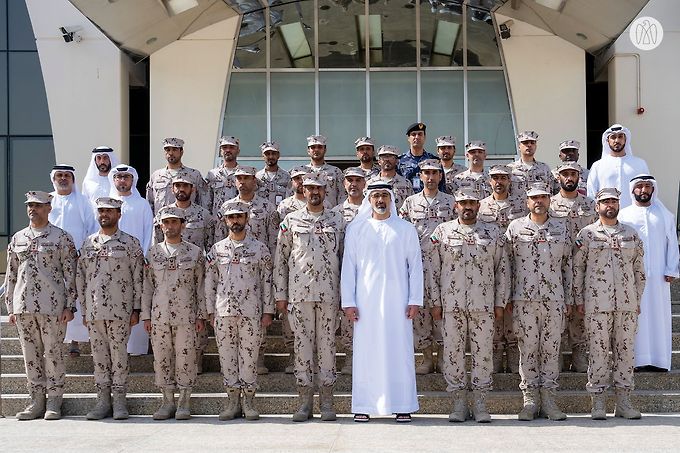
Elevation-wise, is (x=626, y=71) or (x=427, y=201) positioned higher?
(x=626, y=71)

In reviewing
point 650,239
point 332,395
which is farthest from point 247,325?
point 650,239

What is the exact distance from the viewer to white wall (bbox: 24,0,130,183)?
14.8 metres

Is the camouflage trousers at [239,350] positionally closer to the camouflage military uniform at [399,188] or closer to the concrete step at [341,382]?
the concrete step at [341,382]

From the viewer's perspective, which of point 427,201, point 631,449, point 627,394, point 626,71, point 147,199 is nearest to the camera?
point 631,449

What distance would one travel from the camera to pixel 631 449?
23.5 feet

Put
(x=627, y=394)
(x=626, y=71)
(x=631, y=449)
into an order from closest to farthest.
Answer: (x=631, y=449)
(x=627, y=394)
(x=626, y=71)

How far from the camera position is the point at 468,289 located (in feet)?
28.2

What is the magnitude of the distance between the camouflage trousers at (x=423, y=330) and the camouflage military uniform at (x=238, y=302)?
139cm

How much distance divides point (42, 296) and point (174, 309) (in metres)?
1.20

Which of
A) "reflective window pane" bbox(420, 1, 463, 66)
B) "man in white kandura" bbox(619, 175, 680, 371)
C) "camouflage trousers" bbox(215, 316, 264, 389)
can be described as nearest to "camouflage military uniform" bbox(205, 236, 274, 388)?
"camouflage trousers" bbox(215, 316, 264, 389)

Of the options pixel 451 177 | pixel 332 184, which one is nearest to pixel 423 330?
pixel 451 177

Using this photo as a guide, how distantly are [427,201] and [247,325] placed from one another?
6.91ft

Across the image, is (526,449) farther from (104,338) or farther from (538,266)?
(104,338)

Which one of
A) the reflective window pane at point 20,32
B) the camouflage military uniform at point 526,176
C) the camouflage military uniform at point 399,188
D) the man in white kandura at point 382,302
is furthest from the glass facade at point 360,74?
the man in white kandura at point 382,302
